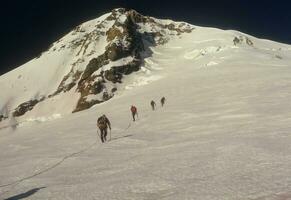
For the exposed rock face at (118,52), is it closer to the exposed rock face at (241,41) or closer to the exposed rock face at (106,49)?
the exposed rock face at (106,49)

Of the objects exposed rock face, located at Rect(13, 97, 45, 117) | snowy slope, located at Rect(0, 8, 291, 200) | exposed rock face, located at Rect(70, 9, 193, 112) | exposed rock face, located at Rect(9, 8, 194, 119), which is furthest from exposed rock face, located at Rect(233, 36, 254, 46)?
snowy slope, located at Rect(0, 8, 291, 200)

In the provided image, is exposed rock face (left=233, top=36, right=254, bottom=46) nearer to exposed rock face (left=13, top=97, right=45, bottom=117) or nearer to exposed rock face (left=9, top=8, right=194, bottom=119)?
exposed rock face (left=9, top=8, right=194, bottom=119)

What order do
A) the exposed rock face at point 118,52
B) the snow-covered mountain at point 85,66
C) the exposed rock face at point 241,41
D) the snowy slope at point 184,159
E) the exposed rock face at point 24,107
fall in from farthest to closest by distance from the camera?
the exposed rock face at point 241,41 → the exposed rock face at point 24,107 → the snow-covered mountain at point 85,66 → the exposed rock face at point 118,52 → the snowy slope at point 184,159

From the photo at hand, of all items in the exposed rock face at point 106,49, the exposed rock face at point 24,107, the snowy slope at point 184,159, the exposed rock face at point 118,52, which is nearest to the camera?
the snowy slope at point 184,159

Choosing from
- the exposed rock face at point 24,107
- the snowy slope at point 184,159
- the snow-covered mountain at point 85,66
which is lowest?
the snowy slope at point 184,159

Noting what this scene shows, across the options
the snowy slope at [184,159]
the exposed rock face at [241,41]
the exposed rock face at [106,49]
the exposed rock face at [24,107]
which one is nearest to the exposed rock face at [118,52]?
the exposed rock face at [106,49]

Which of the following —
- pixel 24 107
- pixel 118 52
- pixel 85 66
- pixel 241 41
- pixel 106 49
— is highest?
pixel 106 49

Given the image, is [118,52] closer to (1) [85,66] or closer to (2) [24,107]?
(1) [85,66]

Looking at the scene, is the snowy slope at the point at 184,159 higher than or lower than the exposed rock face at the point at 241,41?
lower

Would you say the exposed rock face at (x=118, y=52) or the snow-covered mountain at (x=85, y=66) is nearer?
the exposed rock face at (x=118, y=52)

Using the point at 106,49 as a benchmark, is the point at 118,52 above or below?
below

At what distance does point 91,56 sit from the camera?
104375 millimetres

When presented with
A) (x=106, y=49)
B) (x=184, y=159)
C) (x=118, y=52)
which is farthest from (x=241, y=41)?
(x=184, y=159)

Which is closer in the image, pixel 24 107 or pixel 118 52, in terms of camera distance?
pixel 24 107
